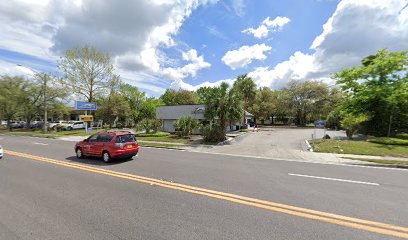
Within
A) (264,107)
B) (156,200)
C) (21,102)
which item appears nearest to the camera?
(156,200)

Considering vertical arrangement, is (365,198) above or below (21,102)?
below

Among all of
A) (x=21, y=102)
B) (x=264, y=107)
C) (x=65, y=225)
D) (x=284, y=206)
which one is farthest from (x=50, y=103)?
(x=264, y=107)

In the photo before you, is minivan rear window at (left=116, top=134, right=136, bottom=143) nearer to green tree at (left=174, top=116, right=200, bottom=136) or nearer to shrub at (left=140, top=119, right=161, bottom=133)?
green tree at (left=174, top=116, right=200, bottom=136)

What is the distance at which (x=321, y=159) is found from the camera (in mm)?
11445

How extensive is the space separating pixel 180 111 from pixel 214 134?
11.3 meters

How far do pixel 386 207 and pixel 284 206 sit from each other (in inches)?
98.8

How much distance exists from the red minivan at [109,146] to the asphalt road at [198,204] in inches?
78.1

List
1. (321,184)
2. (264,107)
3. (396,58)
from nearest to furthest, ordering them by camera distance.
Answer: (321,184)
(396,58)
(264,107)

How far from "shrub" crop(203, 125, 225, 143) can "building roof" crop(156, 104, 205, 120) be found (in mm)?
7250

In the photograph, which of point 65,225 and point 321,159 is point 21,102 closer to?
point 65,225

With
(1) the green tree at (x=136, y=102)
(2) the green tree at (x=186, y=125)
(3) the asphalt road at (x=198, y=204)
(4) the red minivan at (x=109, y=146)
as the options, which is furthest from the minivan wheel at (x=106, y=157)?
(1) the green tree at (x=136, y=102)

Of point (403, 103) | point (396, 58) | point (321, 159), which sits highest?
point (396, 58)

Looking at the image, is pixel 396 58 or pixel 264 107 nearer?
pixel 396 58

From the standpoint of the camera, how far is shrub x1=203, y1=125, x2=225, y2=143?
→ 65.4 ft
